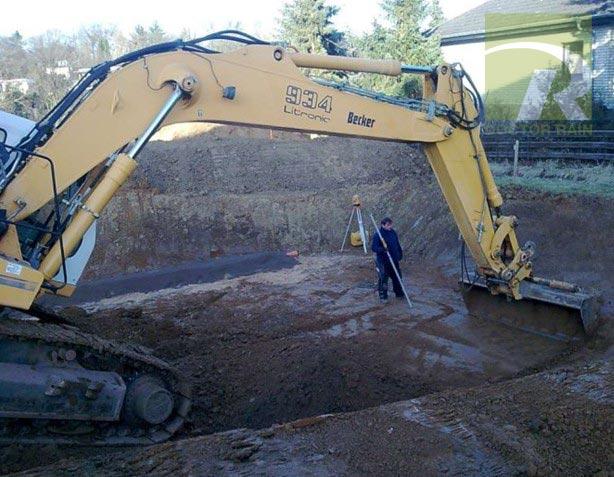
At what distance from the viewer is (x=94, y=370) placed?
19.4 feet

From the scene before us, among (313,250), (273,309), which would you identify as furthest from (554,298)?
(313,250)

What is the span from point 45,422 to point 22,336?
0.75 metres

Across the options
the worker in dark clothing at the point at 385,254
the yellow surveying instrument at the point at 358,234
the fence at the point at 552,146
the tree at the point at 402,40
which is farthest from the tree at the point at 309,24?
the worker in dark clothing at the point at 385,254

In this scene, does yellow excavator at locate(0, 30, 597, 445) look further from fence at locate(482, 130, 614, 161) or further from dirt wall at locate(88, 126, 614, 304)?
fence at locate(482, 130, 614, 161)

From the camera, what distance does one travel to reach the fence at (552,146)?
47.0ft

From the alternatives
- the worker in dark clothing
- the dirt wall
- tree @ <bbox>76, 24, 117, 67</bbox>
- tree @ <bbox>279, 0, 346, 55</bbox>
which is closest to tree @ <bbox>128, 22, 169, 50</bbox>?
tree @ <bbox>76, 24, 117, 67</bbox>

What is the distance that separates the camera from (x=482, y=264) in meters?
8.20

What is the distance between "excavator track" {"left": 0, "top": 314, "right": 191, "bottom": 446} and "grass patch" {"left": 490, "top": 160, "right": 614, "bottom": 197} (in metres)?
8.97

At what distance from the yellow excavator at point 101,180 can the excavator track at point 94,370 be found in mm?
10

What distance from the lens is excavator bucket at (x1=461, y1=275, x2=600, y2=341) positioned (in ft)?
26.6

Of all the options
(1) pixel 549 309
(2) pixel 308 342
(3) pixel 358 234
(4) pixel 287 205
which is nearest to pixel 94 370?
(2) pixel 308 342

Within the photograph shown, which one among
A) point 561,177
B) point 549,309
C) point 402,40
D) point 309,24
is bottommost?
point 549,309

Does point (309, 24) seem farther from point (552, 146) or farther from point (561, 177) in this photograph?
point (561, 177)

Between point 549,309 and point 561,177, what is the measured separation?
627cm
